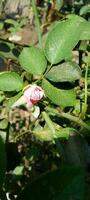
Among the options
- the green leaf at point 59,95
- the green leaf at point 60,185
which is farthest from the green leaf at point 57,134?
the green leaf at point 60,185

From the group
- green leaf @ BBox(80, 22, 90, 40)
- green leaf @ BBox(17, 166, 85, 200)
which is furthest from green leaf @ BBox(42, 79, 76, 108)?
green leaf @ BBox(17, 166, 85, 200)

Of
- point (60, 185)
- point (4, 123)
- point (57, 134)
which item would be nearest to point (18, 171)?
point (4, 123)

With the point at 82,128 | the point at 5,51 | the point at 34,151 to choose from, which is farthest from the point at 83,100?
the point at 34,151

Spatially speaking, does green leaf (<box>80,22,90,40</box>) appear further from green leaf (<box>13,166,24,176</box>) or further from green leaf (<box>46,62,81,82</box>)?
green leaf (<box>13,166,24,176</box>)

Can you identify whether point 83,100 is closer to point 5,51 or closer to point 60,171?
point 5,51

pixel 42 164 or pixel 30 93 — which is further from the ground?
pixel 30 93

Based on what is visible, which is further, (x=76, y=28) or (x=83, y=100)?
(x=83, y=100)

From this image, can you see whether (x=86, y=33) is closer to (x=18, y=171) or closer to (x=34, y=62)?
(x=34, y=62)
